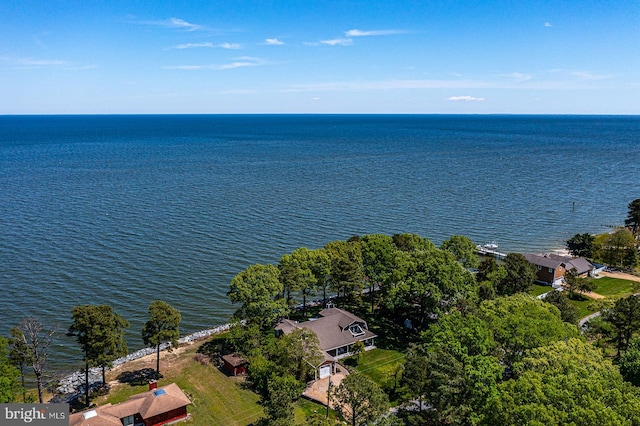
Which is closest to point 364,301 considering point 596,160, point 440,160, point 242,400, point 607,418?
point 242,400

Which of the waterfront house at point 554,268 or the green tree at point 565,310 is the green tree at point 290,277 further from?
the waterfront house at point 554,268

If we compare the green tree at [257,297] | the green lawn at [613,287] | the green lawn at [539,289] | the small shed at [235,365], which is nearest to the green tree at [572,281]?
the green lawn at [539,289]

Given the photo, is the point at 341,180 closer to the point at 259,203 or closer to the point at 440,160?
the point at 259,203

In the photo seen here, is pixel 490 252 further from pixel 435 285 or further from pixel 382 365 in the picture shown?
pixel 382 365

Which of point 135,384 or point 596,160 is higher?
point 596,160

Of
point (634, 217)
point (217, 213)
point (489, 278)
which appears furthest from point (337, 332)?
point (634, 217)
